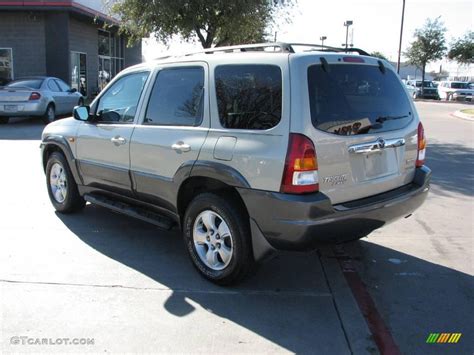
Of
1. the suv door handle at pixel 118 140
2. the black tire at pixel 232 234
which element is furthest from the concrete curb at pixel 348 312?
the suv door handle at pixel 118 140

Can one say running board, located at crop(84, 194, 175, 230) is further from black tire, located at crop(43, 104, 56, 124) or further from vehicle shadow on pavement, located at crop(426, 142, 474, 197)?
black tire, located at crop(43, 104, 56, 124)

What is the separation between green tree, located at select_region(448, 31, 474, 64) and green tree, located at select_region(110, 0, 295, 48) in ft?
114

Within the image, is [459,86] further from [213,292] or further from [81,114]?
[213,292]

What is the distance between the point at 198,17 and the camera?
49.7 feet

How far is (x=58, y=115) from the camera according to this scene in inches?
677

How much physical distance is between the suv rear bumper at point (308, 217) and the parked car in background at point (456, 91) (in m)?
41.1

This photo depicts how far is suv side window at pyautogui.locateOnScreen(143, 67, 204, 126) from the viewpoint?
4.36m

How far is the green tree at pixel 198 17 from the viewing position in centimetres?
1468

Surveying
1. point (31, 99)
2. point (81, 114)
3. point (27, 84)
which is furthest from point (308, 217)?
point (27, 84)

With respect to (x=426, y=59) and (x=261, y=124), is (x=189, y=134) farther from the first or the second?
(x=426, y=59)

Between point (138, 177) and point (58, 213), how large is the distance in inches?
77.1

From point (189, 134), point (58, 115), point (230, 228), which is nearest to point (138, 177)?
point (189, 134)

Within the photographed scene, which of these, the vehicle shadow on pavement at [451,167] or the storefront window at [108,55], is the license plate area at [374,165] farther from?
the storefront window at [108,55]

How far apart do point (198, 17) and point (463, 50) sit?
37.8m
